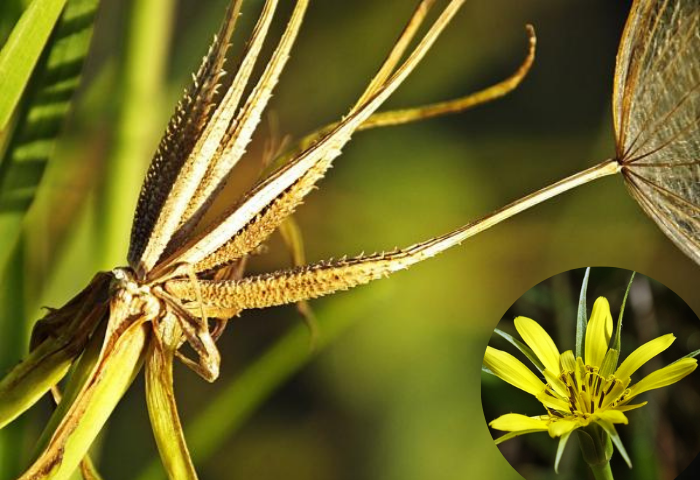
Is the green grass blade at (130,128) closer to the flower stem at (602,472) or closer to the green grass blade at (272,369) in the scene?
the green grass blade at (272,369)

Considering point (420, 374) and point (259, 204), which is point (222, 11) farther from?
point (420, 374)

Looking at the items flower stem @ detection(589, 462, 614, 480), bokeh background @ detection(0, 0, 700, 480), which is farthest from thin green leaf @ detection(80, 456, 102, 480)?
bokeh background @ detection(0, 0, 700, 480)

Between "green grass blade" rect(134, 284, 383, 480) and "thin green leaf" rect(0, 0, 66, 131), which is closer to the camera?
"thin green leaf" rect(0, 0, 66, 131)

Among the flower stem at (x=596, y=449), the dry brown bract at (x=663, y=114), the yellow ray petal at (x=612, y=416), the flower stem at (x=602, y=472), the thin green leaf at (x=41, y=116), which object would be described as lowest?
the flower stem at (x=602, y=472)

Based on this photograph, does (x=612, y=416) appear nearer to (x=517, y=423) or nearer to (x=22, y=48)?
(x=517, y=423)

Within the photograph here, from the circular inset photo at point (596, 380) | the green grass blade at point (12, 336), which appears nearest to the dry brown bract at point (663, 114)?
the circular inset photo at point (596, 380)

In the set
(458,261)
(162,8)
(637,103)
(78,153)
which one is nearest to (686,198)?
(637,103)

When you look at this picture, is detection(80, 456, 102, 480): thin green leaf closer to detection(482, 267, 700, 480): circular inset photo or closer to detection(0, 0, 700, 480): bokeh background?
detection(482, 267, 700, 480): circular inset photo

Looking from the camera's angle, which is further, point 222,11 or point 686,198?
point 222,11
